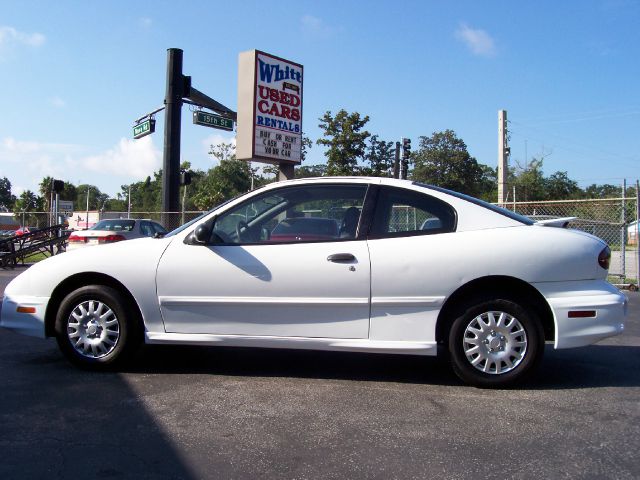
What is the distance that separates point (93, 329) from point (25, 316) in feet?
2.09

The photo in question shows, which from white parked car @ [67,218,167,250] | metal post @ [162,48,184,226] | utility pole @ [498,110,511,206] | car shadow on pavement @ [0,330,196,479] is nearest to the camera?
car shadow on pavement @ [0,330,196,479]

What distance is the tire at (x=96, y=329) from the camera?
15.6 feet

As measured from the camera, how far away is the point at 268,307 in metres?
4.55

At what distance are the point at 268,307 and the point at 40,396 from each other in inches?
69.9

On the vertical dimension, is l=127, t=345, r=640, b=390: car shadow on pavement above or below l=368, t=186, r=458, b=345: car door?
below

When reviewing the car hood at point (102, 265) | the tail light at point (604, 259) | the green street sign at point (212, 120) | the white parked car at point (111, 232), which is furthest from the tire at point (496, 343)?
the green street sign at point (212, 120)

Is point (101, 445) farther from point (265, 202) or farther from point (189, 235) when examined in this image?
point (265, 202)

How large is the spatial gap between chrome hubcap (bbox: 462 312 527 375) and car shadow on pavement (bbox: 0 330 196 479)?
2.34m

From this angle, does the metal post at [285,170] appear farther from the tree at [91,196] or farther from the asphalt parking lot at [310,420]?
the tree at [91,196]

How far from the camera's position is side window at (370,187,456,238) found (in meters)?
4.56

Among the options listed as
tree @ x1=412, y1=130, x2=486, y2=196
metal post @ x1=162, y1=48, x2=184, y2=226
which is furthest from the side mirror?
tree @ x1=412, y1=130, x2=486, y2=196

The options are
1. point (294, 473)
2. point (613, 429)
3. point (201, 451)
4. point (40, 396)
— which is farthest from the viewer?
point (40, 396)

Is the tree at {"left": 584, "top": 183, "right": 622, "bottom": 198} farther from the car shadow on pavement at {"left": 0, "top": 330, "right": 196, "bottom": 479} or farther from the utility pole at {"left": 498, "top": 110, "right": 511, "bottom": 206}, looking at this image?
the car shadow on pavement at {"left": 0, "top": 330, "right": 196, "bottom": 479}

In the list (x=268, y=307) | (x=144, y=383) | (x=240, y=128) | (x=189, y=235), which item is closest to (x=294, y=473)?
(x=268, y=307)
